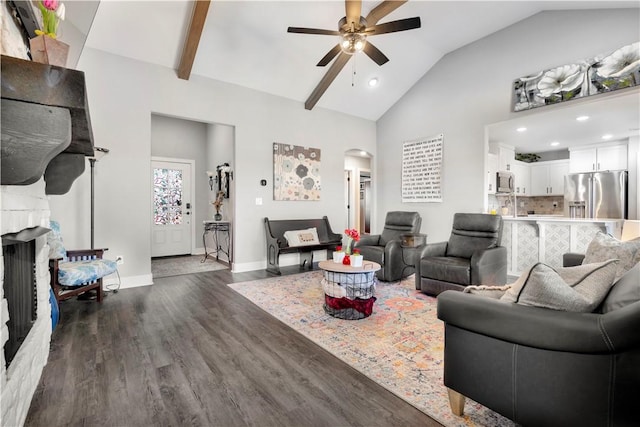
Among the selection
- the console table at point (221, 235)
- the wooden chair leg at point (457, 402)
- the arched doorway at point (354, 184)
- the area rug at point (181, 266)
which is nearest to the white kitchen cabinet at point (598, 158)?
the arched doorway at point (354, 184)

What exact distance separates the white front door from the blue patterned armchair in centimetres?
296

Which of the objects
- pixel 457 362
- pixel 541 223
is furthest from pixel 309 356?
pixel 541 223

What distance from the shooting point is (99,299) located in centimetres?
337

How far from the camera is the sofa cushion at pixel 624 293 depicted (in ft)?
3.65

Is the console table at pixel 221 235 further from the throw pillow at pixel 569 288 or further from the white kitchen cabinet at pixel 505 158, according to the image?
the white kitchen cabinet at pixel 505 158

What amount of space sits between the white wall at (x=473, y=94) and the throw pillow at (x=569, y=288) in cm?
385

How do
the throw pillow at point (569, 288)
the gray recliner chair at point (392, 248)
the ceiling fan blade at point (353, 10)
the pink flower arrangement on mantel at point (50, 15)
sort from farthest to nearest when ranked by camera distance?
the gray recliner chair at point (392, 248), the ceiling fan blade at point (353, 10), the pink flower arrangement on mantel at point (50, 15), the throw pillow at point (569, 288)

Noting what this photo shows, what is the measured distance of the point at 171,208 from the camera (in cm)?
653

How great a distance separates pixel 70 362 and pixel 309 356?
5.57 feet

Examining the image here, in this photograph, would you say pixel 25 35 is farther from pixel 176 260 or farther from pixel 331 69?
pixel 176 260

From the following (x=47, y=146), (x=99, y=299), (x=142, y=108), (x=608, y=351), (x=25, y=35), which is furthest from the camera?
(x=142, y=108)

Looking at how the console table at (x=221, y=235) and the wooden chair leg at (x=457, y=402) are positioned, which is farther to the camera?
the console table at (x=221, y=235)

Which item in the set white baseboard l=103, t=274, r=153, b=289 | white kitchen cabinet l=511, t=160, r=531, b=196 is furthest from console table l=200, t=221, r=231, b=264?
white kitchen cabinet l=511, t=160, r=531, b=196

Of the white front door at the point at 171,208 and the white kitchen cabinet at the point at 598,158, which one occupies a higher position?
the white kitchen cabinet at the point at 598,158
